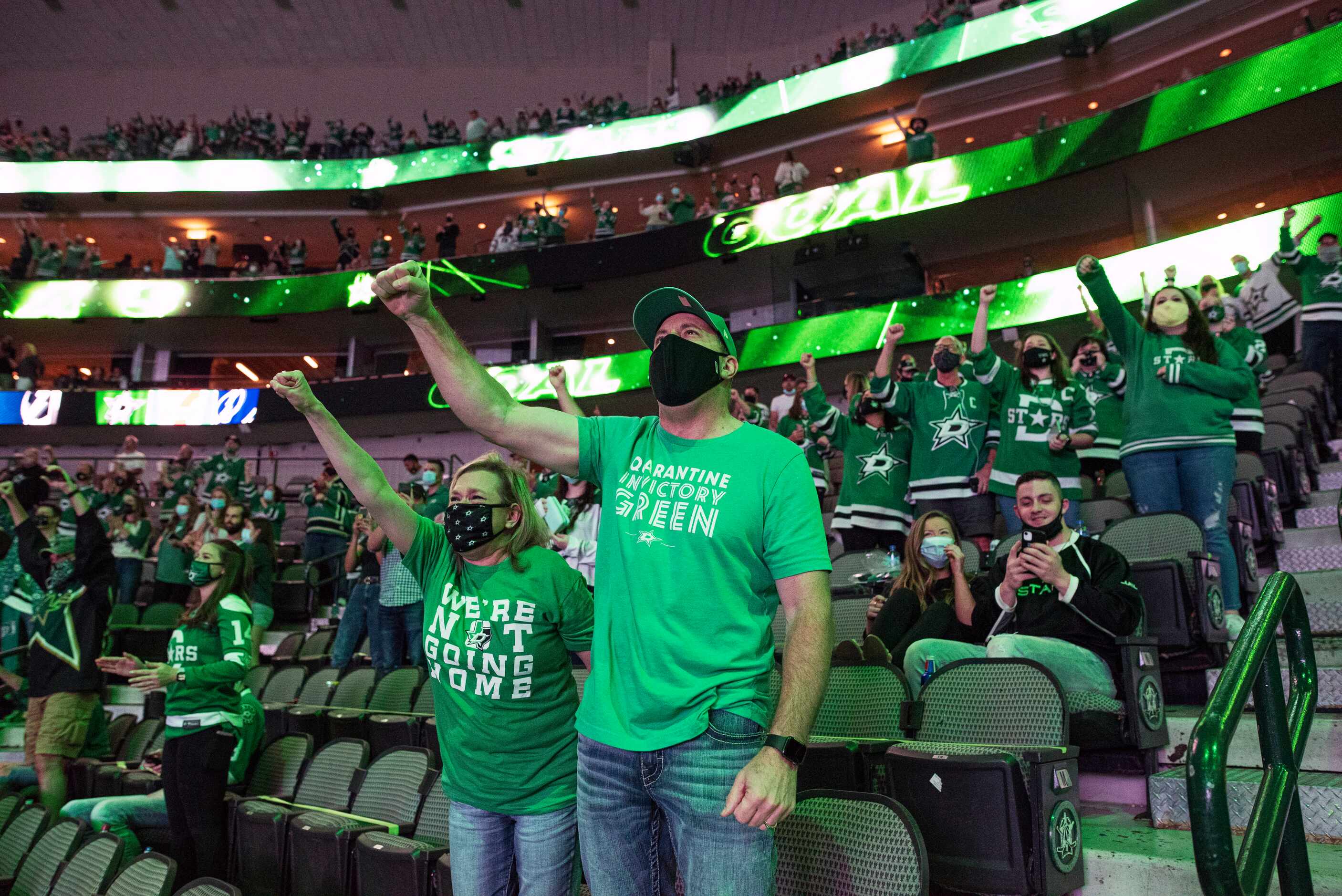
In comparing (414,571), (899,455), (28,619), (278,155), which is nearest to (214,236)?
(278,155)

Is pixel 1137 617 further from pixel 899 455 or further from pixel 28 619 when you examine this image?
pixel 28 619

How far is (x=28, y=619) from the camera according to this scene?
737 cm

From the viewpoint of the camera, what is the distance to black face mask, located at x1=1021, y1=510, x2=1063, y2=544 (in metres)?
3.40

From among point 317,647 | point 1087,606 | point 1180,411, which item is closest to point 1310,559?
point 1180,411

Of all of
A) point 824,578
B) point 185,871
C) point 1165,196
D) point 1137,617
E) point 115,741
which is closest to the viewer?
point 824,578

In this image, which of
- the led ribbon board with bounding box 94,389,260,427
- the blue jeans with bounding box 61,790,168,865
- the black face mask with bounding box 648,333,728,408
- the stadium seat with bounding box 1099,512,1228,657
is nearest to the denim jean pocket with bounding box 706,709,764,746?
the black face mask with bounding box 648,333,728,408

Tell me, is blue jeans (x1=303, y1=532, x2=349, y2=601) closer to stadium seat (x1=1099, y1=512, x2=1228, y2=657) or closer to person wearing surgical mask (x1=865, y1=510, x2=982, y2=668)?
person wearing surgical mask (x1=865, y1=510, x2=982, y2=668)

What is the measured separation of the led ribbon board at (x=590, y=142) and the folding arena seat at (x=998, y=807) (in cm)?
1492

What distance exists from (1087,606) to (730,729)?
200 centimetres

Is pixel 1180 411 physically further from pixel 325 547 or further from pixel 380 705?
pixel 325 547

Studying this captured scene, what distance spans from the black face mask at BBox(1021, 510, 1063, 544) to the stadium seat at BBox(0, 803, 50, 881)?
4.32 meters

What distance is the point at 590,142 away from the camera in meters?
19.6

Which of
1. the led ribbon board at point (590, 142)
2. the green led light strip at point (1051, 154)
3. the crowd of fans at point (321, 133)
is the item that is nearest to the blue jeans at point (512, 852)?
the green led light strip at point (1051, 154)

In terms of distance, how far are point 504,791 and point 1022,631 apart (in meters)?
2.02
